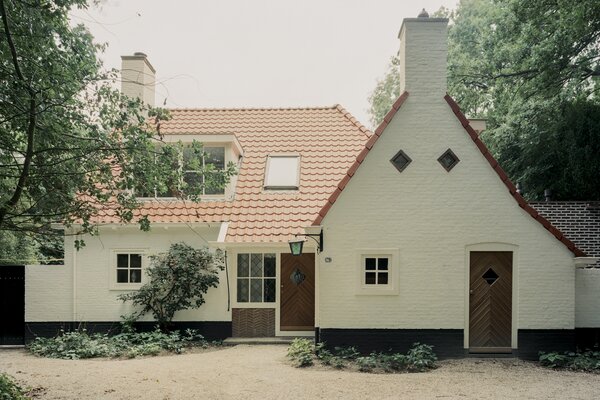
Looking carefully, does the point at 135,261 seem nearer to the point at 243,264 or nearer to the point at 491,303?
→ the point at 243,264

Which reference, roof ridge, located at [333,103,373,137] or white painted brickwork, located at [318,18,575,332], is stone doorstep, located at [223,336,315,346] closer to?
white painted brickwork, located at [318,18,575,332]

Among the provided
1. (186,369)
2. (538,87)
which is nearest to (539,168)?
(538,87)

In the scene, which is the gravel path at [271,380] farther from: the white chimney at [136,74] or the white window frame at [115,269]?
the white chimney at [136,74]

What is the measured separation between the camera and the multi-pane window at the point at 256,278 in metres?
14.2

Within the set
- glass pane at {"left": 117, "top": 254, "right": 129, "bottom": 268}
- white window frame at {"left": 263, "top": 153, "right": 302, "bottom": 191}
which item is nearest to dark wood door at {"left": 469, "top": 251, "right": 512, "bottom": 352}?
white window frame at {"left": 263, "top": 153, "right": 302, "bottom": 191}

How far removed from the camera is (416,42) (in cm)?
1185

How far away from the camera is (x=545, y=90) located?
18109 millimetres

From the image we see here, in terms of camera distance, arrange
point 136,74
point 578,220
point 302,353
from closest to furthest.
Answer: point 302,353 → point 578,220 → point 136,74

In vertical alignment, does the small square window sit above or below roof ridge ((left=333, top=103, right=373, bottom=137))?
below

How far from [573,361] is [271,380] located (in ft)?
21.1

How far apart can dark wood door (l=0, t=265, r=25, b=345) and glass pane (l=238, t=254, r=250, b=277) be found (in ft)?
Answer: 19.3

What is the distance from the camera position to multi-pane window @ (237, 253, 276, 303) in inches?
557

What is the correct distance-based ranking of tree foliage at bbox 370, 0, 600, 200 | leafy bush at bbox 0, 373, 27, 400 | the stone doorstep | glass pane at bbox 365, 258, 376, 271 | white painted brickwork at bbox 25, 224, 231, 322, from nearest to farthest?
1. leafy bush at bbox 0, 373, 27, 400
2. glass pane at bbox 365, 258, 376, 271
3. the stone doorstep
4. white painted brickwork at bbox 25, 224, 231, 322
5. tree foliage at bbox 370, 0, 600, 200

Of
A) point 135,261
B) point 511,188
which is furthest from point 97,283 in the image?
point 511,188
